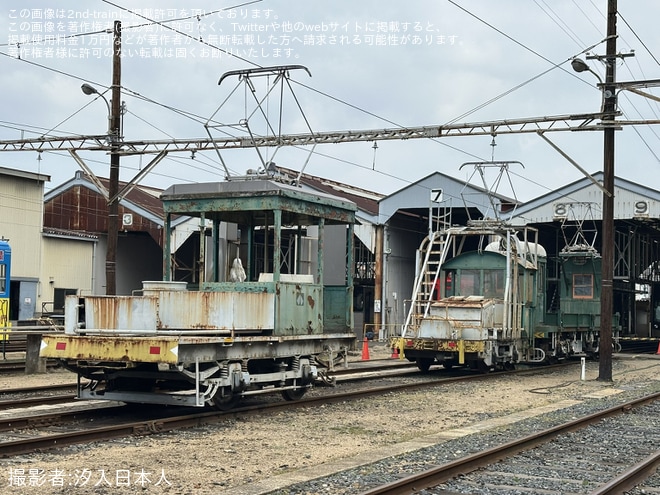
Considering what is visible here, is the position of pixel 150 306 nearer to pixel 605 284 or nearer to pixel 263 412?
pixel 263 412

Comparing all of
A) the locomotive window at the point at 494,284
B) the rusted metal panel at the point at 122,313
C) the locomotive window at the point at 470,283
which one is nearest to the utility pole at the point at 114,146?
the locomotive window at the point at 470,283

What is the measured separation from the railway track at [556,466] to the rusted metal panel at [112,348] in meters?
4.10

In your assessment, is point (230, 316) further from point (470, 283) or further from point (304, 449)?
point (470, 283)

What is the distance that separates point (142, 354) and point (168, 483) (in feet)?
11.2

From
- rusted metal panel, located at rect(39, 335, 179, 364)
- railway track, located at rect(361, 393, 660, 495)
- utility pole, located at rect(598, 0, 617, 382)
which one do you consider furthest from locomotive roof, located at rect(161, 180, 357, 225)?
utility pole, located at rect(598, 0, 617, 382)

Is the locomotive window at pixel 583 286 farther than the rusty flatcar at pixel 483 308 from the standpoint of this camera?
Yes

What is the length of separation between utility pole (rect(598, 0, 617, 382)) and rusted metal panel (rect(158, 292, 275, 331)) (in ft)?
36.1

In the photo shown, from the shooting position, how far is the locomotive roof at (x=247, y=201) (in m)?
13.0

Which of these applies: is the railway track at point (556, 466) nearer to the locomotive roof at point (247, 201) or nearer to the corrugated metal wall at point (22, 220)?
the locomotive roof at point (247, 201)

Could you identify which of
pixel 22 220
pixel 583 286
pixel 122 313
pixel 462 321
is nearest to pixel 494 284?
pixel 462 321

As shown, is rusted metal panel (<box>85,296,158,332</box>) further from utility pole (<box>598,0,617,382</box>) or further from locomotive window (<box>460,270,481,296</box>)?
utility pole (<box>598,0,617,382</box>)

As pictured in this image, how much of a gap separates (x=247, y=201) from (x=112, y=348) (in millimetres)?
3109

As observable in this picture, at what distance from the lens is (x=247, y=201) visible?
42.9 ft

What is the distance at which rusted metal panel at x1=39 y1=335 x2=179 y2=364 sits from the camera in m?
11.1
